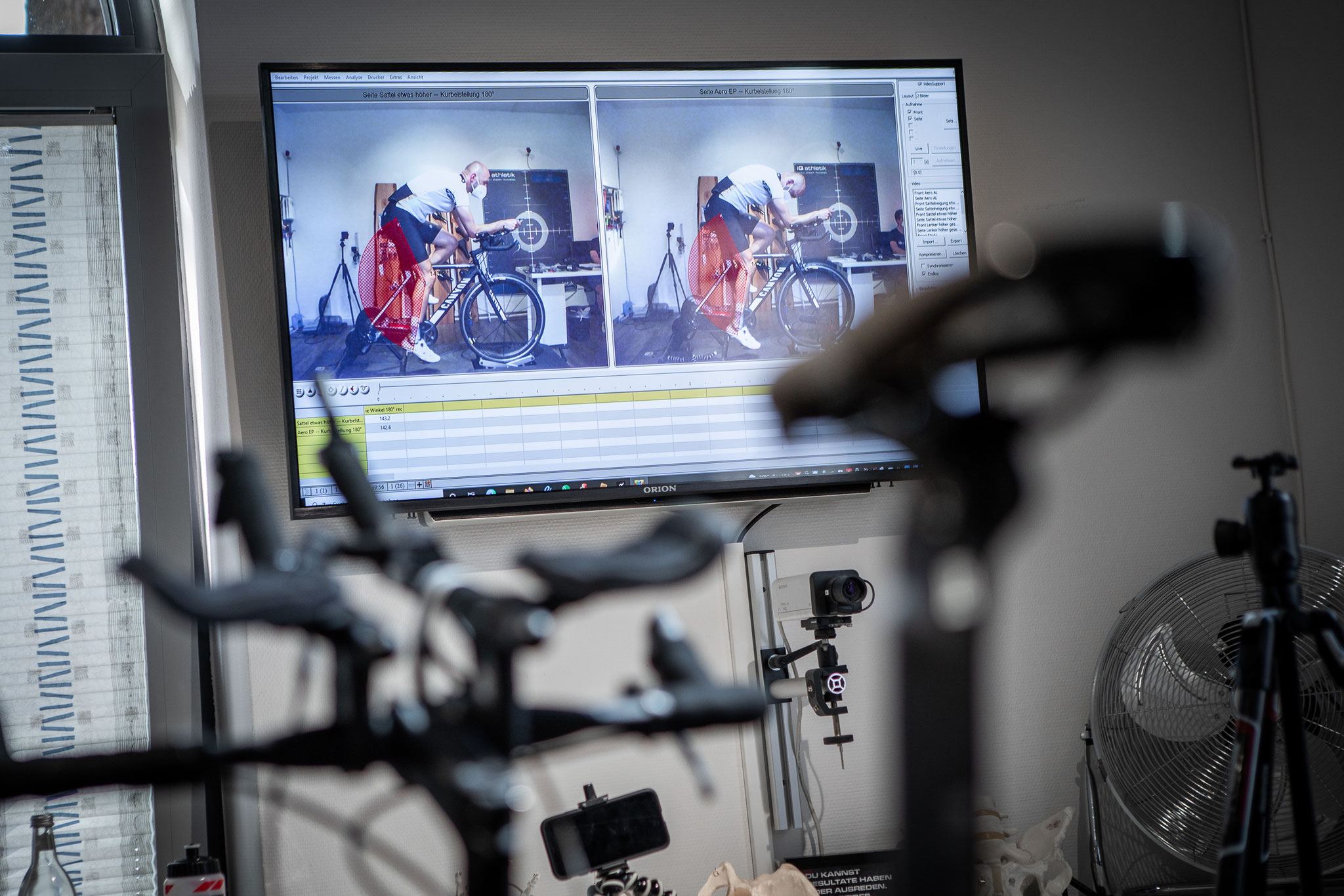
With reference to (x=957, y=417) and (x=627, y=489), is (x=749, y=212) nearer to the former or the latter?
(x=627, y=489)

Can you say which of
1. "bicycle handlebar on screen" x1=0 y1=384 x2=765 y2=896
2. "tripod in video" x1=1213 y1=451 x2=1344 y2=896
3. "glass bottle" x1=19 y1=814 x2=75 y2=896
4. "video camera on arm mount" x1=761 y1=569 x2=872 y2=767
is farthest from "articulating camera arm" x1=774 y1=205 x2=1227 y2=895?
"video camera on arm mount" x1=761 y1=569 x2=872 y2=767

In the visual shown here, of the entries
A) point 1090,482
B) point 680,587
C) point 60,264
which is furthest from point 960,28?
point 680,587

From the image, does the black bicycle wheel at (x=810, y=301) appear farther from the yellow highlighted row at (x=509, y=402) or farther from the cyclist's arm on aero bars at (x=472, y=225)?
the cyclist's arm on aero bars at (x=472, y=225)

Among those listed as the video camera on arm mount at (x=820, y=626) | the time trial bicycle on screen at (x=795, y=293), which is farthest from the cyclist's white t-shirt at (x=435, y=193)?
the video camera on arm mount at (x=820, y=626)

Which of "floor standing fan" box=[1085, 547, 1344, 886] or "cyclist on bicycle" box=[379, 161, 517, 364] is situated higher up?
"cyclist on bicycle" box=[379, 161, 517, 364]

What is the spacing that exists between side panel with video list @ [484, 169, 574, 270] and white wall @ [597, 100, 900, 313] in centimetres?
11

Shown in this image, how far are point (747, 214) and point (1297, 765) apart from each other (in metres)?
1.60

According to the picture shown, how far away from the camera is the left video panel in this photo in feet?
6.54

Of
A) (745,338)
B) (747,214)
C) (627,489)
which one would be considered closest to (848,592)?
(627,489)

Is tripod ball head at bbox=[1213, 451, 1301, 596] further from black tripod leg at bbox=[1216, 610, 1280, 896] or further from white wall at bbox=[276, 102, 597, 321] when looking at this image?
white wall at bbox=[276, 102, 597, 321]

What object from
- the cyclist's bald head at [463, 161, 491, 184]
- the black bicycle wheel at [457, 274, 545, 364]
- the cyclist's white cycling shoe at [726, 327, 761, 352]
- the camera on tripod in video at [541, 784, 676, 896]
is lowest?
the camera on tripod in video at [541, 784, 676, 896]

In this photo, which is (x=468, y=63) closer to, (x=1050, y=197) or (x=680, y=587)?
(x=1050, y=197)

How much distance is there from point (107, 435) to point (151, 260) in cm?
31

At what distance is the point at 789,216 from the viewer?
2191 mm
